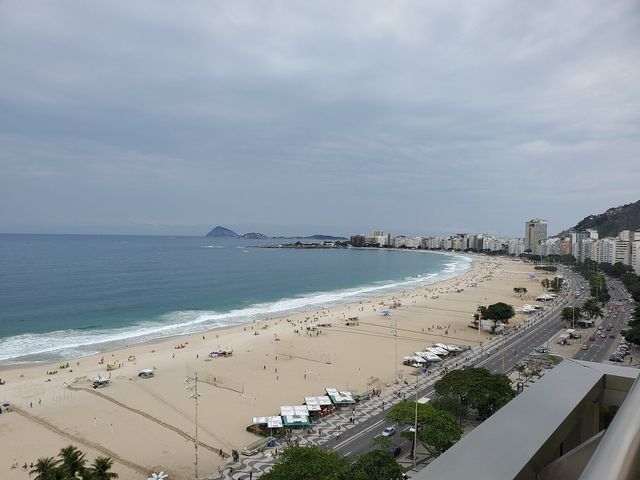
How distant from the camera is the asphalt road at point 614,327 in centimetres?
3362

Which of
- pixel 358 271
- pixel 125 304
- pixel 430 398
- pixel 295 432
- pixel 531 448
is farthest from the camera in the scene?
pixel 358 271

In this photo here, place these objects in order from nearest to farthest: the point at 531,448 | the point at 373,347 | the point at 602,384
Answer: the point at 531,448
the point at 602,384
the point at 373,347

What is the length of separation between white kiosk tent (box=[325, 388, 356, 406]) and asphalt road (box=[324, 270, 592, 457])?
1949 millimetres

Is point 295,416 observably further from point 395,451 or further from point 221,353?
point 221,353

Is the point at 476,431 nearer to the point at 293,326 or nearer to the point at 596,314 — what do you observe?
the point at 293,326

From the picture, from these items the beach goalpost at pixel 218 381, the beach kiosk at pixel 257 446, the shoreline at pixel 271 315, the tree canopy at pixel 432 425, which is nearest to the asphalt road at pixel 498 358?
the tree canopy at pixel 432 425

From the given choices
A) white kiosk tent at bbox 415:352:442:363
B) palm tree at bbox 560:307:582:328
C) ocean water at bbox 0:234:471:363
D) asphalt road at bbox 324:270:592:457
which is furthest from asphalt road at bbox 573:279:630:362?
ocean water at bbox 0:234:471:363

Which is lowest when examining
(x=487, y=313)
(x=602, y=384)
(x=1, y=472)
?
(x=1, y=472)

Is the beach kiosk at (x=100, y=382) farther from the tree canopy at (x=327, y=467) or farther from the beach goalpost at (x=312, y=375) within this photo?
the tree canopy at (x=327, y=467)

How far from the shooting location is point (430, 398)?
82.3 feet

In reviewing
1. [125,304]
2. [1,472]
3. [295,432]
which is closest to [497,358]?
[295,432]

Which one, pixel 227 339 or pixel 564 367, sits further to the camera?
pixel 227 339

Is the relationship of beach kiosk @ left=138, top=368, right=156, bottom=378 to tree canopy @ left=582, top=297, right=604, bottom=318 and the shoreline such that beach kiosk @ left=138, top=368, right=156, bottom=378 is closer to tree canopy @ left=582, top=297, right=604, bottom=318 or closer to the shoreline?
the shoreline

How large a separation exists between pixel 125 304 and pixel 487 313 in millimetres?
43130
